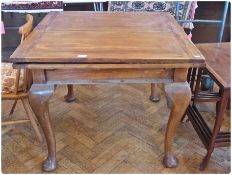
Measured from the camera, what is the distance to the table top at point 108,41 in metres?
1.11

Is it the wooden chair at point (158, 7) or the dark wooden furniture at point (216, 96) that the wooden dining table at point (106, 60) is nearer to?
the dark wooden furniture at point (216, 96)

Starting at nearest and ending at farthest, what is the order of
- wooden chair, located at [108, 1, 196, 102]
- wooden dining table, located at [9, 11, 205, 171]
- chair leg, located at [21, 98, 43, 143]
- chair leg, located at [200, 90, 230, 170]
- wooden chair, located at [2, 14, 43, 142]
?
wooden dining table, located at [9, 11, 205, 171] < chair leg, located at [200, 90, 230, 170] < wooden chair, located at [2, 14, 43, 142] < chair leg, located at [21, 98, 43, 143] < wooden chair, located at [108, 1, 196, 102]

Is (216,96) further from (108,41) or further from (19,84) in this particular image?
(19,84)

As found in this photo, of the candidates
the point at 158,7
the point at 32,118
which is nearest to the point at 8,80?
the point at 32,118

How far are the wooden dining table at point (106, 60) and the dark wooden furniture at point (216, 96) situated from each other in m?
0.17

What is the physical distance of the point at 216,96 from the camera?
1521mm

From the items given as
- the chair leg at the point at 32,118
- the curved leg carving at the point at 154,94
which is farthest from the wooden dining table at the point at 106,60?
the curved leg carving at the point at 154,94

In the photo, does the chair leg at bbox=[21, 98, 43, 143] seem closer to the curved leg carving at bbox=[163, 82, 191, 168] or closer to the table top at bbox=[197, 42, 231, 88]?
the curved leg carving at bbox=[163, 82, 191, 168]

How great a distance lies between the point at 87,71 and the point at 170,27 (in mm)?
611

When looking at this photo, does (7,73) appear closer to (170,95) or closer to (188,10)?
(170,95)

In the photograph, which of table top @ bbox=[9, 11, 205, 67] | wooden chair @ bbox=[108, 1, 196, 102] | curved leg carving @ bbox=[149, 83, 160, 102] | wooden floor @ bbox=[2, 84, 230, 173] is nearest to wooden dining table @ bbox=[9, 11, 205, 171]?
table top @ bbox=[9, 11, 205, 67]

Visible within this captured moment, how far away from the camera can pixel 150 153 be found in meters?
1.60

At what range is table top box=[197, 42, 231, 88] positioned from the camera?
4.13 ft

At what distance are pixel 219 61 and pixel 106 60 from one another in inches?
25.5
